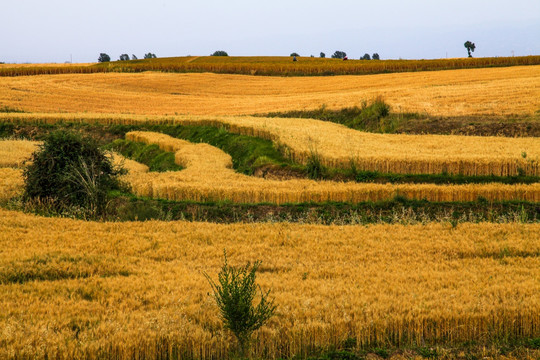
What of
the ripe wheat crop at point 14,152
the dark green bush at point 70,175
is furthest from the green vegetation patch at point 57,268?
the ripe wheat crop at point 14,152

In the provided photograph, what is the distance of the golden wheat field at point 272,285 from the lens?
905 cm

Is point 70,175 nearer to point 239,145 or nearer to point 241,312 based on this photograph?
point 239,145

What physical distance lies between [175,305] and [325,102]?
40583 mm

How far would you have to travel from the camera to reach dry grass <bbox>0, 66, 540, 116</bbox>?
41281 millimetres

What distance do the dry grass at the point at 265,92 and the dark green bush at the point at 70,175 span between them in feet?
79.5

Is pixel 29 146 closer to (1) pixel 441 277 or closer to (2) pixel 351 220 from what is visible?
(2) pixel 351 220

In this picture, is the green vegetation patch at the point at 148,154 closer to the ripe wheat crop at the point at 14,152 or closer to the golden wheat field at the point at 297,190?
the ripe wheat crop at the point at 14,152

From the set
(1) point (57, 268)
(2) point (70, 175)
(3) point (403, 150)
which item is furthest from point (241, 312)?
(3) point (403, 150)

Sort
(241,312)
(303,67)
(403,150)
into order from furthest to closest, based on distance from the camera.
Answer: (303,67)
(403,150)
(241,312)

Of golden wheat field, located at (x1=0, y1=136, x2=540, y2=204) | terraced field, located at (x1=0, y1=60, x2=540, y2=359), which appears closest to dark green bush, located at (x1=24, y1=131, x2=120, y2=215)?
terraced field, located at (x1=0, y1=60, x2=540, y2=359)

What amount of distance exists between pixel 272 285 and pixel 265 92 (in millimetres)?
54724

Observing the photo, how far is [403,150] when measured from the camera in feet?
88.7

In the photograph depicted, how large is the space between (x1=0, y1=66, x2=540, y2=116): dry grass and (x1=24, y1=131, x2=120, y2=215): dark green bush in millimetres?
24216

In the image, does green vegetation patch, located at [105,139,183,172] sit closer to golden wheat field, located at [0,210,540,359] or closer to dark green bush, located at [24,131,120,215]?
dark green bush, located at [24,131,120,215]
